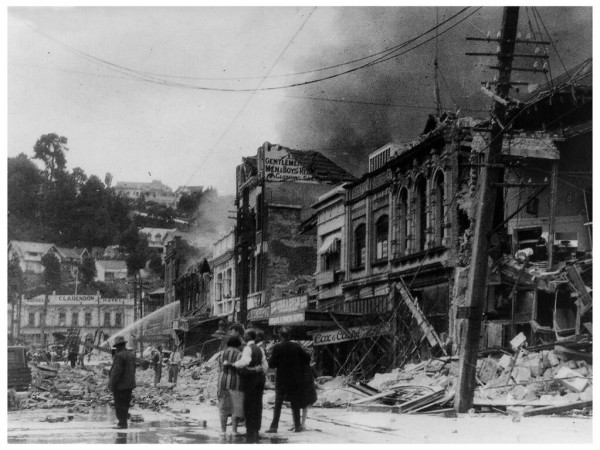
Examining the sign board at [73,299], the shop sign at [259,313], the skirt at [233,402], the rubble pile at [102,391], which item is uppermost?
the sign board at [73,299]

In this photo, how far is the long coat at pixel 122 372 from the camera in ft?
50.6

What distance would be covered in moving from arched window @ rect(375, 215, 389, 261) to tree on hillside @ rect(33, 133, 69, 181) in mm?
13140

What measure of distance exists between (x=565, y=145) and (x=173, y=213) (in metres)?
39.4

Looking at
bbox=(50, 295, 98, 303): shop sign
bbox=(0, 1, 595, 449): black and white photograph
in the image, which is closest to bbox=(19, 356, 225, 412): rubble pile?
bbox=(0, 1, 595, 449): black and white photograph

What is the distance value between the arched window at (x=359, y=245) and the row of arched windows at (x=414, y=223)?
296 mm

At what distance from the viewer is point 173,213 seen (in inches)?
2297

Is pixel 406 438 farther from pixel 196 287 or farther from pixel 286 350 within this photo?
pixel 196 287

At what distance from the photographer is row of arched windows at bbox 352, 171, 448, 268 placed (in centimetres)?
2691

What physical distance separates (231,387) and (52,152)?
9.42 metres

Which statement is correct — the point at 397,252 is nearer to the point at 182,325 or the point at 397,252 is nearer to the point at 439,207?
the point at 439,207

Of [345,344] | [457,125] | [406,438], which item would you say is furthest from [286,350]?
[345,344]

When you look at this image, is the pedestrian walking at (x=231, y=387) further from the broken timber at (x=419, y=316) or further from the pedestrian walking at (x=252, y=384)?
the broken timber at (x=419, y=316)

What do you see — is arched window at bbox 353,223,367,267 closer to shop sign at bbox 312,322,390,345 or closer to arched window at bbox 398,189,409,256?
arched window at bbox 398,189,409,256

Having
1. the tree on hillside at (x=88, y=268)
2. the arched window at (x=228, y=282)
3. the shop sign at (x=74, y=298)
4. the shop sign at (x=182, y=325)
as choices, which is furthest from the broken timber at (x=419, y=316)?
the shop sign at (x=74, y=298)
